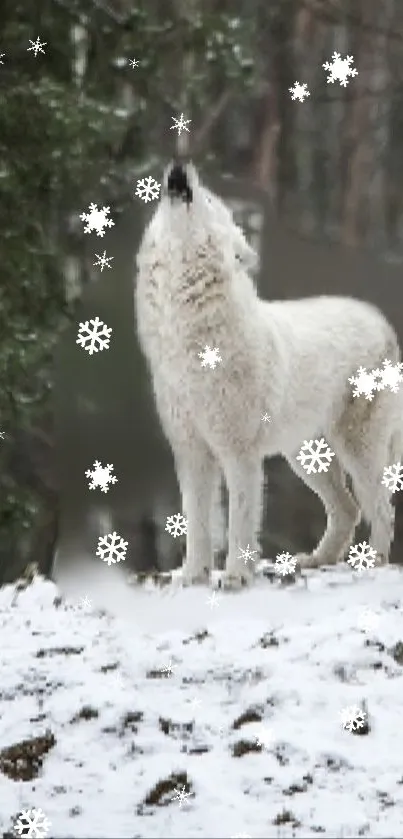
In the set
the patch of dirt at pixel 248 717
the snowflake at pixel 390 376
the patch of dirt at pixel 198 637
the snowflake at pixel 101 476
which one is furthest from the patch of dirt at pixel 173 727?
the snowflake at pixel 101 476

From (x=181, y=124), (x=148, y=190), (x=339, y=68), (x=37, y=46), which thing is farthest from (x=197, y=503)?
(x=339, y=68)

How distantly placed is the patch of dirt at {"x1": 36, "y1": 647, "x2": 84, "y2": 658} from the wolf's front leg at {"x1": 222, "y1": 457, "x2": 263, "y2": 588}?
69 centimetres

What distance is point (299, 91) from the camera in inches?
213

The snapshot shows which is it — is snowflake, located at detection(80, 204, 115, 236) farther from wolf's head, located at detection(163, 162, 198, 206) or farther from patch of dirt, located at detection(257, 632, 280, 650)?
patch of dirt, located at detection(257, 632, 280, 650)

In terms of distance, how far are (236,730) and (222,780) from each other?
236mm

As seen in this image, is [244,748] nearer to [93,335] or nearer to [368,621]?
[368,621]

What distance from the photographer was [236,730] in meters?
3.15

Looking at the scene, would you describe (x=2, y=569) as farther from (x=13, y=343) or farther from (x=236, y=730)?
(x=236, y=730)

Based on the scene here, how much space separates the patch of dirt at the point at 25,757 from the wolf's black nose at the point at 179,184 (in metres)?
2.00

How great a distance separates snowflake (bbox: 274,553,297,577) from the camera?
4.53 metres

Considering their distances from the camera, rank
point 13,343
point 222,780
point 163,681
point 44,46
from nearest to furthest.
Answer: point 222,780 < point 163,681 < point 13,343 < point 44,46

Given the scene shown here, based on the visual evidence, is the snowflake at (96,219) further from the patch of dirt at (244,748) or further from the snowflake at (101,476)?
the patch of dirt at (244,748)

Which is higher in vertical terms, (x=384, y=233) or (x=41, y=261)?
(x=384, y=233)

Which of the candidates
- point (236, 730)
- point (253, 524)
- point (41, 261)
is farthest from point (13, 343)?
point (236, 730)
